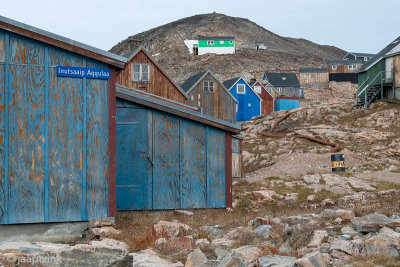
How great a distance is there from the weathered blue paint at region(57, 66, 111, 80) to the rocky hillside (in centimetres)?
7339

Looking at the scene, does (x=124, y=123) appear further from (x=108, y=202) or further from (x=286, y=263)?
(x=286, y=263)

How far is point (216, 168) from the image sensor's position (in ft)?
44.9

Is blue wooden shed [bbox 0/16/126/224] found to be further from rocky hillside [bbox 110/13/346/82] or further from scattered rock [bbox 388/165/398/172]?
rocky hillside [bbox 110/13/346/82]

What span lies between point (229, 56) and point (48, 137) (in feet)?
293

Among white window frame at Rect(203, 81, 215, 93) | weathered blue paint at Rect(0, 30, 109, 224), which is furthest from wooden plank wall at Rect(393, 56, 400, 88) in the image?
weathered blue paint at Rect(0, 30, 109, 224)

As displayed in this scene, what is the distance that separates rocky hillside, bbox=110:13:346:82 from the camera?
300 ft

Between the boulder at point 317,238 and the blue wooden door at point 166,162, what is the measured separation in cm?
533

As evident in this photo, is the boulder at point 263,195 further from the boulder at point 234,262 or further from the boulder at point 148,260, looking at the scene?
the boulder at point 234,262

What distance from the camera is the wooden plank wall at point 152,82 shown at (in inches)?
1187

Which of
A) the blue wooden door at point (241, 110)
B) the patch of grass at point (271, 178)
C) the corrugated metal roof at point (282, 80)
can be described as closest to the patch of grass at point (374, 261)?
the patch of grass at point (271, 178)

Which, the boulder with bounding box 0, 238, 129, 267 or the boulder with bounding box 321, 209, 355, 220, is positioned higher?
the boulder with bounding box 321, 209, 355, 220

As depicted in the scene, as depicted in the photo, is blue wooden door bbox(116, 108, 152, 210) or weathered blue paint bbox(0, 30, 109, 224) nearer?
weathered blue paint bbox(0, 30, 109, 224)

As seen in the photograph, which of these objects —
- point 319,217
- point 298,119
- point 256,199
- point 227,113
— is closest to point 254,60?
point 227,113

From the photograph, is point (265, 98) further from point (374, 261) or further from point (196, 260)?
point (374, 261)
